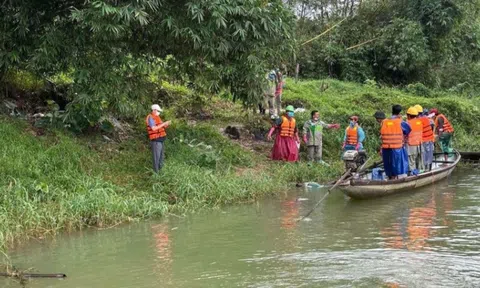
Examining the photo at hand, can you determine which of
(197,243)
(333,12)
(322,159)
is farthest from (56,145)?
(333,12)

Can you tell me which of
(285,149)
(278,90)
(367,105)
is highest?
(278,90)

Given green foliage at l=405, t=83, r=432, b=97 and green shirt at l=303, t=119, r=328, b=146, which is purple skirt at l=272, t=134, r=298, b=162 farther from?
green foliage at l=405, t=83, r=432, b=97

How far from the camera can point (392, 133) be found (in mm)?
11703

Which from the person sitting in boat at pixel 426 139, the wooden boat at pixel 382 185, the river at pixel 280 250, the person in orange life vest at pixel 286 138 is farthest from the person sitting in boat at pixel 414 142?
the person in orange life vest at pixel 286 138

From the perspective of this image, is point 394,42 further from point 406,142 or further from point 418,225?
point 418,225

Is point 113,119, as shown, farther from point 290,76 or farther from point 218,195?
point 290,76

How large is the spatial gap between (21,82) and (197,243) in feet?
25.3

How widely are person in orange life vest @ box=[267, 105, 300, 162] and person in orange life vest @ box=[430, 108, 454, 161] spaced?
398 centimetres

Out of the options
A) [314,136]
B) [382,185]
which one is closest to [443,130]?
[314,136]

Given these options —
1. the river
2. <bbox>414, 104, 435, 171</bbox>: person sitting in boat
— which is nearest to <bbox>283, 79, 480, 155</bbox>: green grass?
<bbox>414, 104, 435, 171</bbox>: person sitting in boat

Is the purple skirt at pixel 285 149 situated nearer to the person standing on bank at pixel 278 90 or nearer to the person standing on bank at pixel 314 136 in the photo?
the person standing on bank at pixel 314 136

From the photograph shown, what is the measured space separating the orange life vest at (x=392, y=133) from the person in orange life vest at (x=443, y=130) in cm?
454

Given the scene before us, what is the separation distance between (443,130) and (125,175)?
8.82m

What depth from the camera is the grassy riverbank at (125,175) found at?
9516 mm
